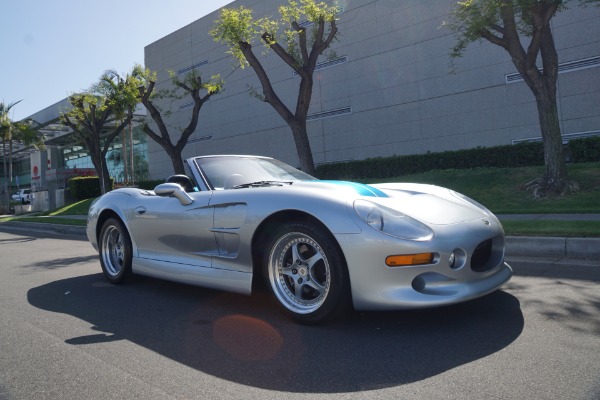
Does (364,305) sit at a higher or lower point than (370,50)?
lower

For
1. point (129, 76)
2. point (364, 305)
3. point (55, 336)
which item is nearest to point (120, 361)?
point (55, 336)

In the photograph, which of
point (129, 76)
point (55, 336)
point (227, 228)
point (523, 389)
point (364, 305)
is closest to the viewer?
point (523, 389)

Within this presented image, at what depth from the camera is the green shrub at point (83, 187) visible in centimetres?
3092

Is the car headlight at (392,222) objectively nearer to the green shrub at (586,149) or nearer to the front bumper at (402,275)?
the front bumper at (402,275)

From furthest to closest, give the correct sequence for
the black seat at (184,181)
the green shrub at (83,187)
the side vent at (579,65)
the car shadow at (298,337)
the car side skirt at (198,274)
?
1. the green shrub at (83,187)
2. the side vent at (579,65)
3. the black seat at (184,181)
4. the car side skirt at (198,274)
5. the car shadow at (298,337)

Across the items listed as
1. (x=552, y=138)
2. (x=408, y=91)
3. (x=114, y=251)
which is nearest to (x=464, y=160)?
(x=552, y=138)

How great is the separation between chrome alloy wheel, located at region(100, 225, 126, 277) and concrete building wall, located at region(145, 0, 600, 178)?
1438 cm

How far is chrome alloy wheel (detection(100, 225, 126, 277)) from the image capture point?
5.62 meters

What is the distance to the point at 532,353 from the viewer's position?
9.89 feet

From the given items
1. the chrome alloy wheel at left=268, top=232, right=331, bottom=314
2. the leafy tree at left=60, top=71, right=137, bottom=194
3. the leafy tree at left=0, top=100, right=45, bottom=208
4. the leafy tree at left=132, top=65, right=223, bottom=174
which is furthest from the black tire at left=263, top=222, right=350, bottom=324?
the leafy tree at left=0, top=100, right=45, bottom=208

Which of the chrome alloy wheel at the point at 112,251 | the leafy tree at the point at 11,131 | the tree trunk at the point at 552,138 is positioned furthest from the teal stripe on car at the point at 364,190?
the leafy tree at the point at 11,131

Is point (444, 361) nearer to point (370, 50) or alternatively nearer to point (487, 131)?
point (487, 131)

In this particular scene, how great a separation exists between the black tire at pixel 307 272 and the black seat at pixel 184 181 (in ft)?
4.38

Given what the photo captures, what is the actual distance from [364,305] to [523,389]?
1.15 meters
